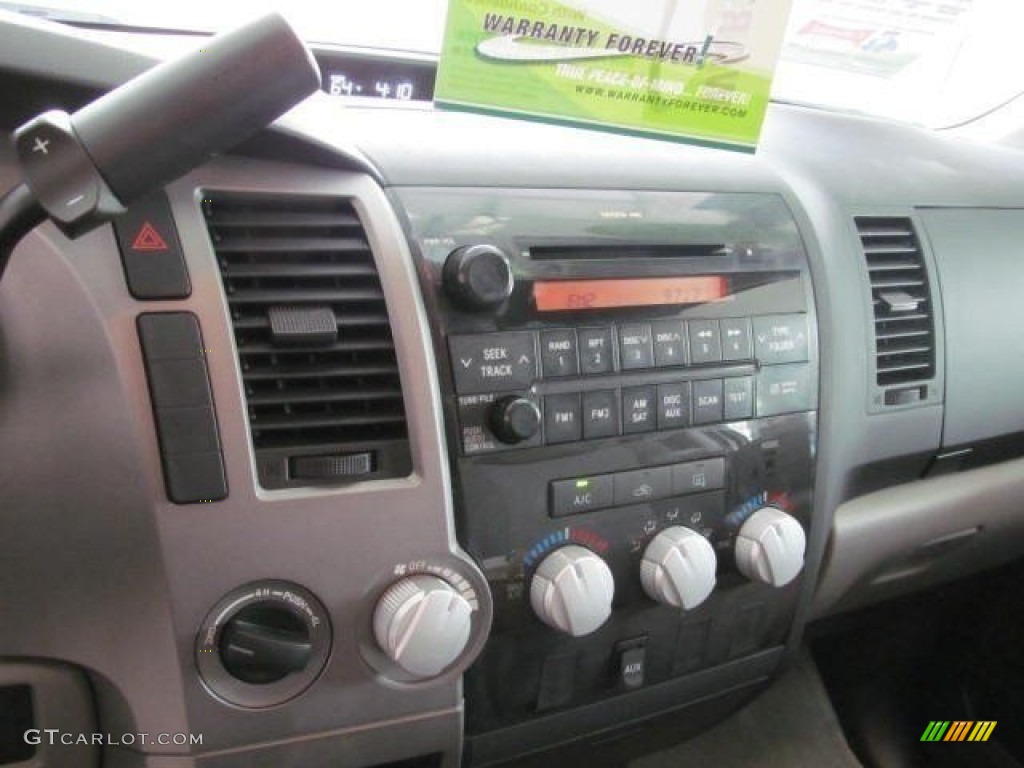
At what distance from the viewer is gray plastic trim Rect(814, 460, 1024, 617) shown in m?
0.84

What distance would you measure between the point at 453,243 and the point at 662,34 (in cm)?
22

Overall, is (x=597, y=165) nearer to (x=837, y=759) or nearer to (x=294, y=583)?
(x=294, y=583)

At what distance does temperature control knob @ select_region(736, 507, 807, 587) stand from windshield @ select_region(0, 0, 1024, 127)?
36 centimetres

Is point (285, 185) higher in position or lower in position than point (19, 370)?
higher

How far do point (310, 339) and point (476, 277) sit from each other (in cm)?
11

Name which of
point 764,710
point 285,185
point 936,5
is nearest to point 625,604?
point 285,185

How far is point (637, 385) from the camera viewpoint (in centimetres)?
65

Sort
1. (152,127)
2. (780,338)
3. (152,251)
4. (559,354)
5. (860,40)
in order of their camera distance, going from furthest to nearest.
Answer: (860,40)
(780,338)
(559,354)
(152,251)
(152,127)

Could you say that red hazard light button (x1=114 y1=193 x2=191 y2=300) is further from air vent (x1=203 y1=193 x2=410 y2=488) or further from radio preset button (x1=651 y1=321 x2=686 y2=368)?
radio preset button (x1=651 y1=321 x2=686 y2=368)

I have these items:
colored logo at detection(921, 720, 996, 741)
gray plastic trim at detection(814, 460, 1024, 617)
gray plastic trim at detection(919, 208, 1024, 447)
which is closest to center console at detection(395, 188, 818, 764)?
gray plastic trim at detection(814, 460, 1024, 617)

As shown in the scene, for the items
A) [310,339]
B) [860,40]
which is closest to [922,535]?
[860,40]

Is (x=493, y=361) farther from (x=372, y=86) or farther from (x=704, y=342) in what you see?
(x=372, y=86)

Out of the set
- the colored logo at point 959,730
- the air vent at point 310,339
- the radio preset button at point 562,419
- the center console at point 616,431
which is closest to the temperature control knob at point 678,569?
the center console at point 616,431

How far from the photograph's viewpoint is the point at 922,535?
917 millimetres
